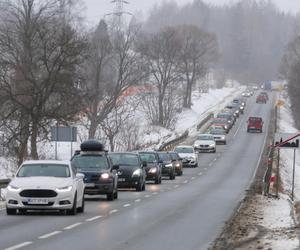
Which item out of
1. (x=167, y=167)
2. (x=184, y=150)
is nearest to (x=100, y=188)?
(x=167, y=167)

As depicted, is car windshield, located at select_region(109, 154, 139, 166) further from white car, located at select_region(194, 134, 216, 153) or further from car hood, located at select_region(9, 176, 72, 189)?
white car, located at select_region(194, 134, 216, 153)

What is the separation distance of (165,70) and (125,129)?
32288 millimetres

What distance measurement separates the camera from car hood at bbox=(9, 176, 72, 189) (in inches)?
855

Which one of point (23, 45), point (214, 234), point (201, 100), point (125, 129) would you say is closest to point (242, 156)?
point (125, 129)

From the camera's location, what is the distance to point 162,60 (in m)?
119

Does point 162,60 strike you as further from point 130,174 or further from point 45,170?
point 45,170

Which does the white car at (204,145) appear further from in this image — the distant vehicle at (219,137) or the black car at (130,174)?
the black car at (130,174)

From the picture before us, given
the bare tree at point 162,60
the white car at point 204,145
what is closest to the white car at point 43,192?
the white car at point 204,145

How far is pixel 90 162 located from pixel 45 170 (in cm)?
747

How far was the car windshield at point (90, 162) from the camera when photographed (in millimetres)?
30172

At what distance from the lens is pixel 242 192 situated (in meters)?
37.2

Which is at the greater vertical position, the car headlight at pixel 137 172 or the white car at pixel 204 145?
the car headlight at pixel 137 172

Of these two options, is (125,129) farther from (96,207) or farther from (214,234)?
(214,234)

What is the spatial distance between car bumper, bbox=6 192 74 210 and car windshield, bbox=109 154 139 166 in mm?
15449
